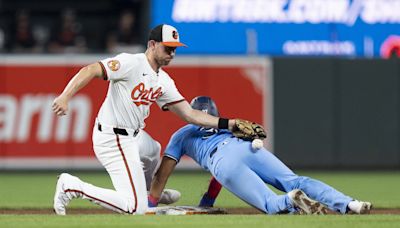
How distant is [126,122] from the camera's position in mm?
7406

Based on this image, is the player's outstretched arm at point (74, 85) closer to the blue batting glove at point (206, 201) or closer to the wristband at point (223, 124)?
the wristband at point (223, 124)

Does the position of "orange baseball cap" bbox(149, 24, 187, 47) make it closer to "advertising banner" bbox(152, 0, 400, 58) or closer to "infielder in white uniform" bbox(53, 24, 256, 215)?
"infielder in white uniform" bbox(53, 24, 256, 215)

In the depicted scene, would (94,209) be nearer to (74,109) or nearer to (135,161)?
(135,161)

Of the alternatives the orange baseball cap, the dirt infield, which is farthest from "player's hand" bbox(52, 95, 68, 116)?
the dirt infield

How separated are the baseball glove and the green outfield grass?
864mm

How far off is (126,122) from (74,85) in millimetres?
676

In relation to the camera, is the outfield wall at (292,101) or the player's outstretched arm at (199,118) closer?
the player's outstretched arm at (199,118)

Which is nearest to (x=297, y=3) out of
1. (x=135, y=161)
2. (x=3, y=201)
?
(x=3, y=201)

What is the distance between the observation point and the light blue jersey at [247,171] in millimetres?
7070

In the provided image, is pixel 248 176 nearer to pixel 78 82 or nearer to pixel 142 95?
pixel 142 95

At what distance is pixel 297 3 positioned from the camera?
14312 millimetres

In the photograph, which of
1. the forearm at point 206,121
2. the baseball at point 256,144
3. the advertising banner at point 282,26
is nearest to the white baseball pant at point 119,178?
the forearm at point 206,121

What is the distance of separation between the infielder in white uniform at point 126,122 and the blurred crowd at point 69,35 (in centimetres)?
675

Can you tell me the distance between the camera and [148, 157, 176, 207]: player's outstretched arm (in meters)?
7.54
